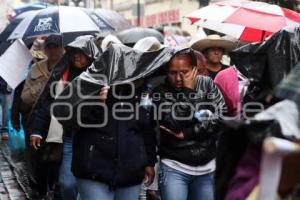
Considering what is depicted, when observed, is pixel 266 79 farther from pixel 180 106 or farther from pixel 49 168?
pixel 49 168

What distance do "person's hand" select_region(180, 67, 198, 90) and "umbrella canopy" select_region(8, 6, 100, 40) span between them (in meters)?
3.41

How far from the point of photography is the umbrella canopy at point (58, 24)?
802 centimetres

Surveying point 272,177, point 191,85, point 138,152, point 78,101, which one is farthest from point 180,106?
point 272,177

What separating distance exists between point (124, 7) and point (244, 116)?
34763mm

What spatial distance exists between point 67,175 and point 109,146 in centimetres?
159

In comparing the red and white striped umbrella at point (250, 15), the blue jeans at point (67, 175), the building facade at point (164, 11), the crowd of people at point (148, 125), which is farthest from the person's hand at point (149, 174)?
the building facade at point (164, 11)

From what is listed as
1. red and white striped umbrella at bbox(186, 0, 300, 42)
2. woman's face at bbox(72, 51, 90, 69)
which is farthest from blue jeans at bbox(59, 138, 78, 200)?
red and white striped umbrella at bbox(186, 0, 300, 42)

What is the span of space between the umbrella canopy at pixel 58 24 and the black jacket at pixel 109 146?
140 inches

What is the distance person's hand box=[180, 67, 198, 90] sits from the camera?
15.7 feet

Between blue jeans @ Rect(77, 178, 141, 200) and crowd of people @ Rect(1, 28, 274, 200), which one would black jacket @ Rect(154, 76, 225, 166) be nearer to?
crowd of people @ Rect(1, 28, 274, 200)

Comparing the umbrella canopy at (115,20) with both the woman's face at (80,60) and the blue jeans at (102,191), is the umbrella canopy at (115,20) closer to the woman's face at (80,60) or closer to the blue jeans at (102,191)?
the woman's face at (80,60)

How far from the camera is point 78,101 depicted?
176 inches

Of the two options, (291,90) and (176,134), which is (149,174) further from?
(291,90)

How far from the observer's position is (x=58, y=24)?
8109 mm
